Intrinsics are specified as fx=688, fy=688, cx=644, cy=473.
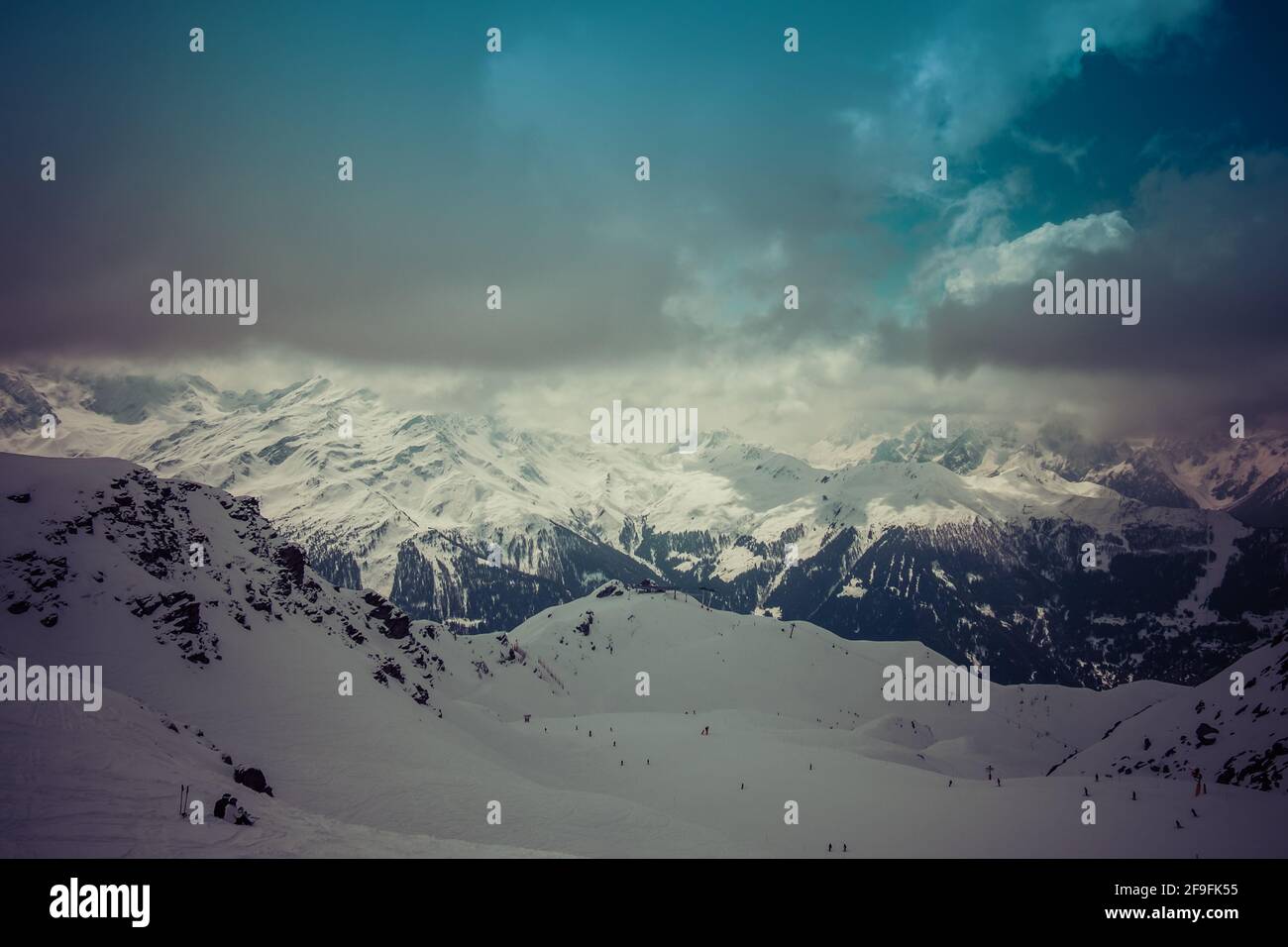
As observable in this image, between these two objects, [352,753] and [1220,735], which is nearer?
[352,753]

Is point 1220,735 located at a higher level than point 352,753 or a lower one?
lower

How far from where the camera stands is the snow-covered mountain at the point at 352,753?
26.2 meters

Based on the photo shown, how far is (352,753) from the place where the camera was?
47.3 metres

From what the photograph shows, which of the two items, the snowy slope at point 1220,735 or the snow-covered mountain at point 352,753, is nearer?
the snow-covered mountain at point 352,753

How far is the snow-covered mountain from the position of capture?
26.2m

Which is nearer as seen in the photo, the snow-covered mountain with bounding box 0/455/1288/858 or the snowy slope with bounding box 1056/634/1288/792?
the snow-covered mountain with bounding box 0/455/1288/858
